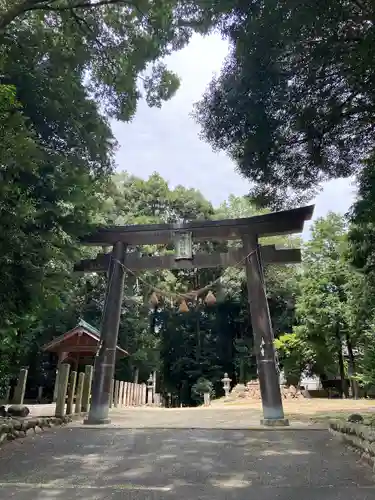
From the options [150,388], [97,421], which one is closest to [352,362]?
[150,388]

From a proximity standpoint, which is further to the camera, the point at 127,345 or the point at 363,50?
the point at 127,345

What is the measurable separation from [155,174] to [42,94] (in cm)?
2200

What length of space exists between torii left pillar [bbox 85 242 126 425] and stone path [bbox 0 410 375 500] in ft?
4.75

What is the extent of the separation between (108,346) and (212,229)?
335cm

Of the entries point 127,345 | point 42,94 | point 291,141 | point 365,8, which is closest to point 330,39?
point 365,8

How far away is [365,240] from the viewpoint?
7008 mm

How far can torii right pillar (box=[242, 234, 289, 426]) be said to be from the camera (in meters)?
7.46

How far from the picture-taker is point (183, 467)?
4.18 meters

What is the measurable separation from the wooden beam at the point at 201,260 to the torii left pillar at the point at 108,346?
0.30 meters

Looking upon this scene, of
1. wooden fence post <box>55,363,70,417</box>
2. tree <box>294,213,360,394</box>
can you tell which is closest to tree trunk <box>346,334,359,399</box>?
tree <box>294,213,360,394</box>

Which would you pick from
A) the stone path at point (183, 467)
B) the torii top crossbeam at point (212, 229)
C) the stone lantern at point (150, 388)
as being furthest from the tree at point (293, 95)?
the stone lantern at point (150, 388)

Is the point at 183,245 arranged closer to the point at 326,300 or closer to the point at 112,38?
the point at 112,38

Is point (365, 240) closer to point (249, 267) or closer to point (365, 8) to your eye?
point (249, 267)

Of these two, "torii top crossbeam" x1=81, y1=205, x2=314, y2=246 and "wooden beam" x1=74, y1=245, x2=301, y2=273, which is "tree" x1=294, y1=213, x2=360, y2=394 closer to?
"wooden beam" x1=74, y1=245, x2=301, y2=273
